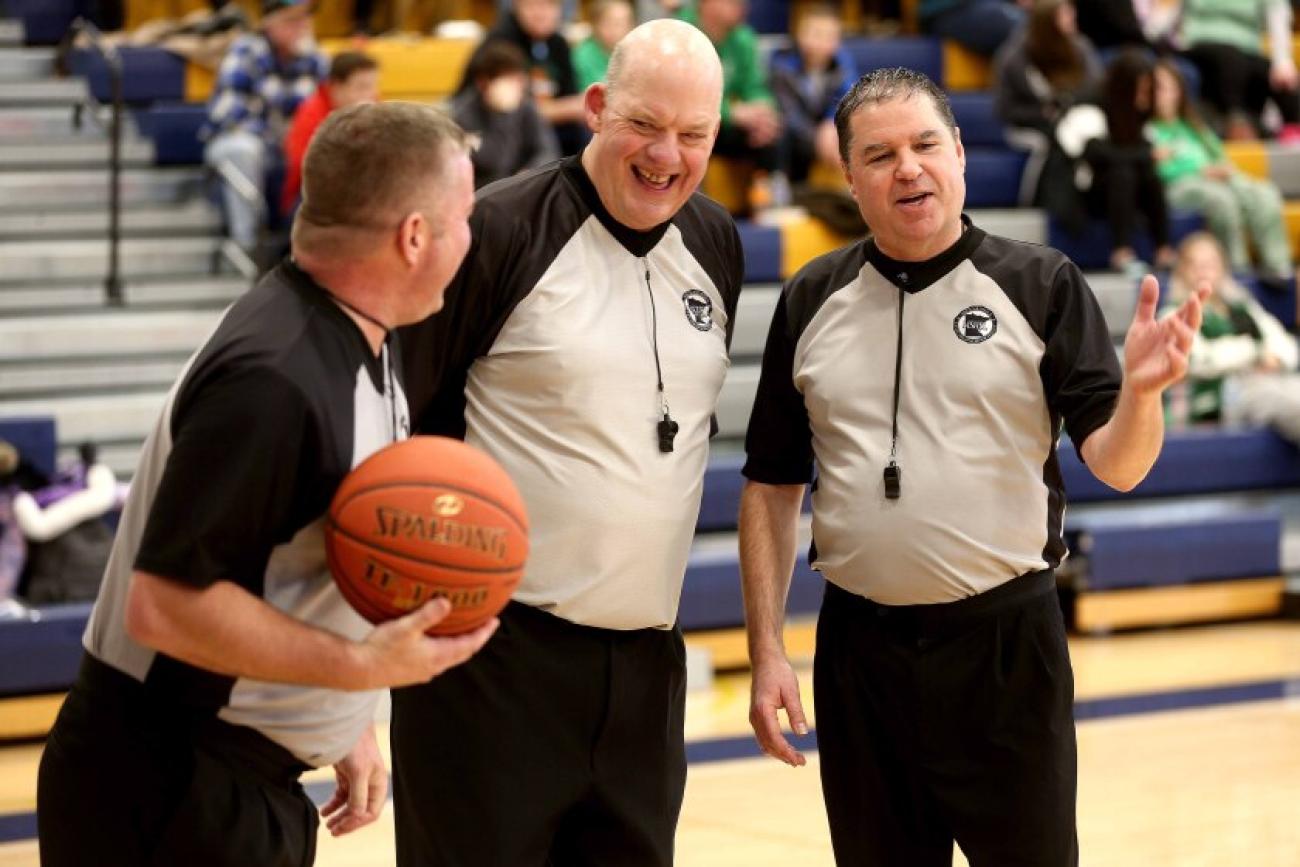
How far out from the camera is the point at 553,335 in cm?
308

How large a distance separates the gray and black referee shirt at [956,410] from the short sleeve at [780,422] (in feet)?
0.25

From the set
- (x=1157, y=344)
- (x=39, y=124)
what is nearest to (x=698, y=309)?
(x=1157, y=344)

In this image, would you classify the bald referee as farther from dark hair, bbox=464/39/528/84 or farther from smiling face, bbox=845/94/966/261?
dark hair, bbox=464/39/528/84

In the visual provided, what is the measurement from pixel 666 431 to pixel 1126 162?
6.99 m

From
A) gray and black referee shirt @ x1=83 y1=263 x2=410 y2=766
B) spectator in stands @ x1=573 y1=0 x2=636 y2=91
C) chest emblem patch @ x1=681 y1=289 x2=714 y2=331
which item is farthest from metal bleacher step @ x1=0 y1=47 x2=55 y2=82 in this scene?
gray and black referee shirt @ x1=83 y1=263 x2=410 y2=766

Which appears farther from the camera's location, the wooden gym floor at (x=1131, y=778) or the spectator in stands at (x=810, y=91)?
the spectator in stands at (x=810, y=91)

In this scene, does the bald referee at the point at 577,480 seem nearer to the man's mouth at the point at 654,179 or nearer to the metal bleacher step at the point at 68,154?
the man's mouth at the point at 654,179

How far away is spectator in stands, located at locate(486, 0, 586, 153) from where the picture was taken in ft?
29.0

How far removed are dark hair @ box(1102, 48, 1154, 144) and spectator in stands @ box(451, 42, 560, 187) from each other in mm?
2945

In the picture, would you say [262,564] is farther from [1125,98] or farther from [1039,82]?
[1039,82]

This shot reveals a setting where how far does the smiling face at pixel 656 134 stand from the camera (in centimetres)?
308

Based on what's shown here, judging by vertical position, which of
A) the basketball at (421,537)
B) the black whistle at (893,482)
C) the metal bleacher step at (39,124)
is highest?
the basketball at (421,537)

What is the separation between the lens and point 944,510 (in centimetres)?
320

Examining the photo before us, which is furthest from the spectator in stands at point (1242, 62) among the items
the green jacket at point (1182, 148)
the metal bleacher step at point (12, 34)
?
the metal bleacher step at point (12, 34)
